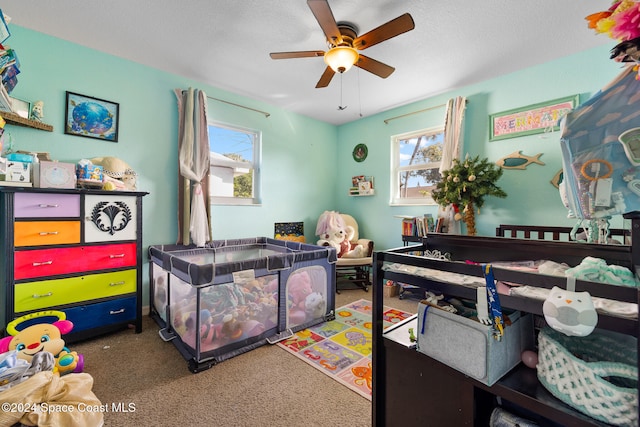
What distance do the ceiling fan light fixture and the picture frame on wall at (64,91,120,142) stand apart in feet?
6.97

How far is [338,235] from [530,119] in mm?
2544

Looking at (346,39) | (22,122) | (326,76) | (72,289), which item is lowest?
(72,289)

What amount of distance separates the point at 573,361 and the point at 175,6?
2851 mm

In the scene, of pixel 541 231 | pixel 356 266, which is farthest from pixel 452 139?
Answer: pixel 356 266

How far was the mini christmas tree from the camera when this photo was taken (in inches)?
109

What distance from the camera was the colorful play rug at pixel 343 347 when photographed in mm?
1776

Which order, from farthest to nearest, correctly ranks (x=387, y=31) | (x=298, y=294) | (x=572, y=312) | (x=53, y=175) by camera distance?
(x=298, y=294) → (x=53, y=175) → (x=387, y=31) → (x=572, y=312)

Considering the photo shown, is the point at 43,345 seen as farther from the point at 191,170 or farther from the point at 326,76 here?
the point at 326,76

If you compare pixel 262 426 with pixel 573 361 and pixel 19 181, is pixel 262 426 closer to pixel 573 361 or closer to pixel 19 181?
pixel 573 361

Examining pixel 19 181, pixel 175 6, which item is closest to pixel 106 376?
pixel 19 181

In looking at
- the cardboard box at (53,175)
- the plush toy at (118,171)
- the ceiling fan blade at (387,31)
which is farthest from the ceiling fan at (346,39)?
the cardboard box at (53,175)

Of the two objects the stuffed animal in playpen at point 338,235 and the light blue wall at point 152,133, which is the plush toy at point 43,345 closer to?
the light blue wall at point 152,133

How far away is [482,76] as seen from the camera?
3018 millimetres

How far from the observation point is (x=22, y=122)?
6.81ft
